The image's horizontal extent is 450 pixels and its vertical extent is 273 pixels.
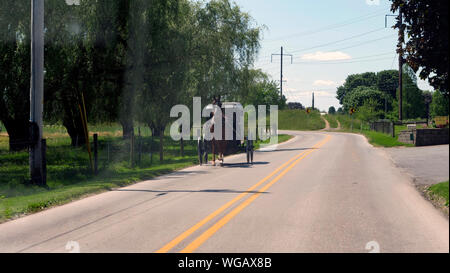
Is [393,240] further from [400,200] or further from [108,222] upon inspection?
[108,222]

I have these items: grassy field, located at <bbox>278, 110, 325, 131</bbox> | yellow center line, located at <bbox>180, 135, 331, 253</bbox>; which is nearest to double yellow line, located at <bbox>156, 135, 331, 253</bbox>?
yellow center line, located at <bbox>180, 135, 331, 253</bbox>

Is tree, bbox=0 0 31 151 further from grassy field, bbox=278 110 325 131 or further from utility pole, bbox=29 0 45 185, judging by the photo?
grassy field, bbox=278 110 325 131

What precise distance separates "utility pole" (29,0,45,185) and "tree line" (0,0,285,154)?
2341mm

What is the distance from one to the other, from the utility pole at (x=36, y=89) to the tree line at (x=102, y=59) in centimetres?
234

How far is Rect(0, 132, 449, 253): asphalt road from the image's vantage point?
595cm

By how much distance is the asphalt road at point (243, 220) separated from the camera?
5945 millimetres

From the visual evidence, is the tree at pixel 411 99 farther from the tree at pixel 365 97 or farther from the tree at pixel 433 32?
the tree at pixel 433 32

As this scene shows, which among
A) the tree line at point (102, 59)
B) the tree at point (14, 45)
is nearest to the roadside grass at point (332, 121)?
the tree line at point (102, 59)

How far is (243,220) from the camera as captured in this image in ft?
24.6

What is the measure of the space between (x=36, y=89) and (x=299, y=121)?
280ft

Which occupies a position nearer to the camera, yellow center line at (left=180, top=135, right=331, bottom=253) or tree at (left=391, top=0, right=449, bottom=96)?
tree at (left=391, top=0, right=449, bottom=96)

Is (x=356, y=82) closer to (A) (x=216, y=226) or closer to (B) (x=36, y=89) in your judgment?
(B) (x=36, y=89)

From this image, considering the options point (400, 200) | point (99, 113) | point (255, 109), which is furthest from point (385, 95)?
point (400, 200)

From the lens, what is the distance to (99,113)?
78.9ft
